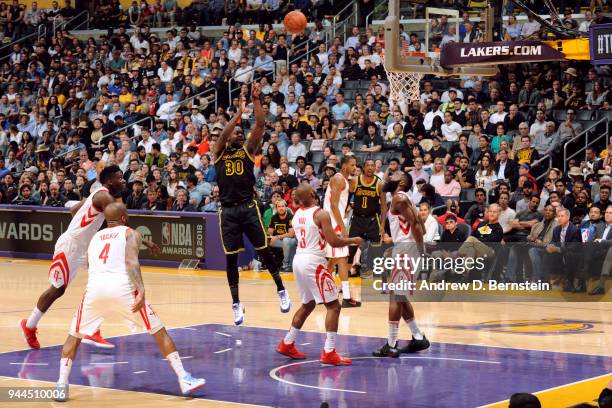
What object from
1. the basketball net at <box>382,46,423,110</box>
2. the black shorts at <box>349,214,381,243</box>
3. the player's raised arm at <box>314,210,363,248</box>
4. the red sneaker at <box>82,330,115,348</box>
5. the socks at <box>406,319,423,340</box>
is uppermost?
the basketball net at <box>382,46,423,110</box>

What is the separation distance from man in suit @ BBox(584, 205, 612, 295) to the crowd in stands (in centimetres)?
13

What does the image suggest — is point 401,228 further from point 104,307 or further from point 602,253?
point 602,253

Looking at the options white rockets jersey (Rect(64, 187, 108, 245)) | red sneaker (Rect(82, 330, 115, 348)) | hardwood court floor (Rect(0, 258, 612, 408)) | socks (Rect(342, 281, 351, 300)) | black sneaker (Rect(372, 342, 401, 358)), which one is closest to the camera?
hardwood court floor (Rect(0, 258, 612, 408))

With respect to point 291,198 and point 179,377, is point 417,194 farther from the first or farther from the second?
point 179,377

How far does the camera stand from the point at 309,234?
35.3ft

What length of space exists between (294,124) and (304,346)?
11893 mm

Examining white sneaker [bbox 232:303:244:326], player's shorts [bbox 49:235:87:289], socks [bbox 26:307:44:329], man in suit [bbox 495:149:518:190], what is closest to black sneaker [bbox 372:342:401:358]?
white sneaker [bbox 232:303:244:326]

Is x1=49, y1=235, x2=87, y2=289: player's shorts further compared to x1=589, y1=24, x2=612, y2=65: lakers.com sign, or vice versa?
x1=589, y1=24, x2=612, y2=65: lakers.com sign

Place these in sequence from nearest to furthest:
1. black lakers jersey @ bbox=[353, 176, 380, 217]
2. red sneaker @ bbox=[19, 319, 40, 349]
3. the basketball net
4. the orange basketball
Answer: red sneaker @ bbox=[19, 319, 40, 349] < black lakers jersey @ bbox=[353, 176, 380, 217] < the orange basketball < the basketball net

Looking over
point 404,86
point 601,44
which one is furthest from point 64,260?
point 404,86

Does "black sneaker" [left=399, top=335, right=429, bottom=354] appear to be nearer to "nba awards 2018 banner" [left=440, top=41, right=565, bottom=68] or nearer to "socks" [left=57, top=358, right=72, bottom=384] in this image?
"socks" [left=57, top=358, right=72, bottom=384]

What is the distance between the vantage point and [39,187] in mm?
24141

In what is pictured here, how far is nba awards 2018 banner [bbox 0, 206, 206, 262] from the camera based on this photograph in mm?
20562

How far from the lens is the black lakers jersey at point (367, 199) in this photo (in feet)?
53.0
